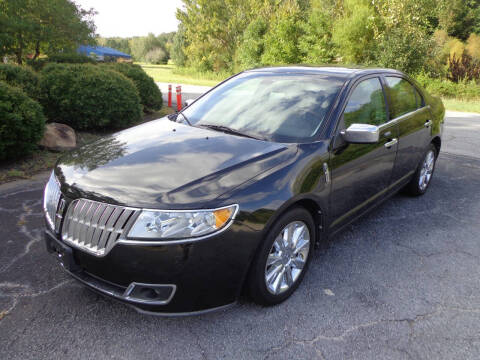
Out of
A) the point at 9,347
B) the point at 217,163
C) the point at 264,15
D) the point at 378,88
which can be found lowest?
the point at 9,347

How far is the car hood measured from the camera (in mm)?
2199

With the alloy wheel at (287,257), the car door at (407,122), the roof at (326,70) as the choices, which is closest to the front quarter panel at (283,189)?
the alloy wheel at (287,257)

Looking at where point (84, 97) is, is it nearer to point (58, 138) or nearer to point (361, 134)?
point (58, 138)

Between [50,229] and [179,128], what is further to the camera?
[179,128]

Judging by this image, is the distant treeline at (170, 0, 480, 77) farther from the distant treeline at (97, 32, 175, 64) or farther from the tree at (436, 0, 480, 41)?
the distant treeline at (97, 32, 175, 64)

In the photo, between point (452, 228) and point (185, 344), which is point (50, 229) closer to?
point (185, 344)

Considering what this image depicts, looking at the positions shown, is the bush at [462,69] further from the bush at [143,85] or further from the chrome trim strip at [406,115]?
the chrome trim strip at [406,115]

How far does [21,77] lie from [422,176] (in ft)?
21.4

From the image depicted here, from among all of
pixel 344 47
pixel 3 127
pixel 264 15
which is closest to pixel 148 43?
pixel 264 15

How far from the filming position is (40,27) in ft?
34.2

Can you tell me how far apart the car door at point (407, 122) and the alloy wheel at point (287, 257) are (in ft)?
5.33

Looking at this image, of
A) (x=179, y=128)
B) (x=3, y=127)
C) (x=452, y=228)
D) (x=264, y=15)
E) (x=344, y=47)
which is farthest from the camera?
(x=264, y=15)

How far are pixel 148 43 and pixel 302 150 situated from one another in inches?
3695

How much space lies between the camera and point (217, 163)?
2521 millimetres
